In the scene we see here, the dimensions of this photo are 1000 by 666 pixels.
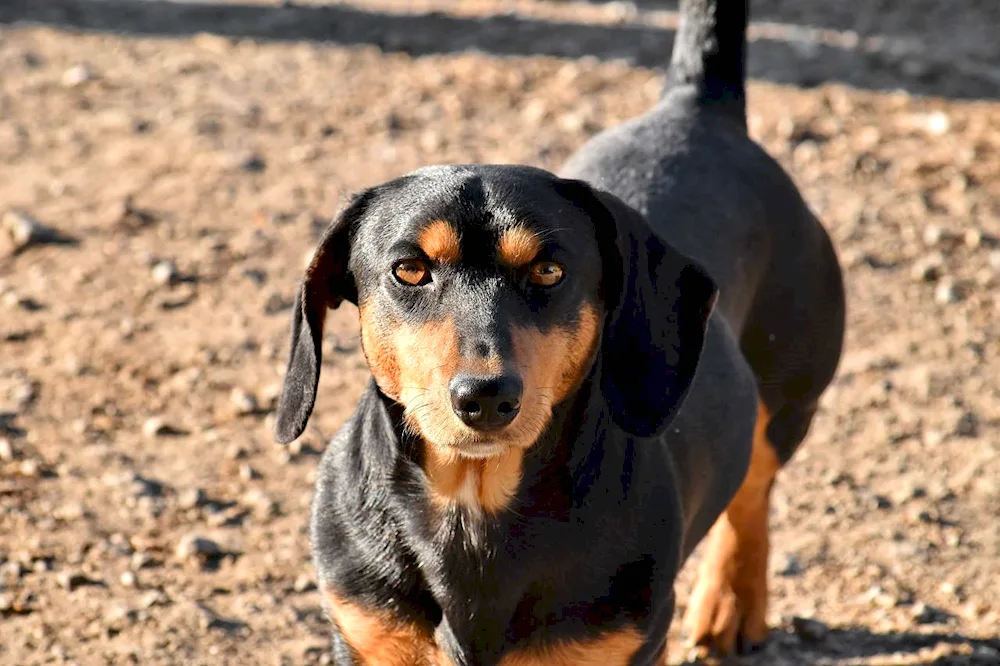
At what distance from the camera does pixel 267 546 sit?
5.22 m

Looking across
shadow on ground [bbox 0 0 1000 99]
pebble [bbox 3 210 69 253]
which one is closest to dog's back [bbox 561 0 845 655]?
pebble [bbox 3 210 69 253]

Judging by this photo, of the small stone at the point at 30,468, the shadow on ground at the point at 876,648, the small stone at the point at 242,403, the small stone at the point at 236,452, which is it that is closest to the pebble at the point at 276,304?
the small stone at the point at 242,403

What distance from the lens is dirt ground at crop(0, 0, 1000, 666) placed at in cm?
504

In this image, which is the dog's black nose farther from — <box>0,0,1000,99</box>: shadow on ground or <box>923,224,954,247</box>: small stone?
<box>0,0,1000,99</box>: shadow on ground

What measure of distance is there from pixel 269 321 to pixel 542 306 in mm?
→ 3378

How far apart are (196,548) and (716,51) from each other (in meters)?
2.46

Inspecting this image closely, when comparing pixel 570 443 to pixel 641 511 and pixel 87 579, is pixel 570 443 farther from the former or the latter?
pixel 87 579

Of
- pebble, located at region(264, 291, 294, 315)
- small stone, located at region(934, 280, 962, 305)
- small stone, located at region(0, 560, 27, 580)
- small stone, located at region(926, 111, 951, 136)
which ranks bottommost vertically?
small stone, located at region(0, 560, 27, 580)

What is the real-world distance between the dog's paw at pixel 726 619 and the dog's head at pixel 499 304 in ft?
4.99

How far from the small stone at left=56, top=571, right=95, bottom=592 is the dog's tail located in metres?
2.61

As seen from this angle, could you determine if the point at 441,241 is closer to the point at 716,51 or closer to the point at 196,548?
the point at 716,51

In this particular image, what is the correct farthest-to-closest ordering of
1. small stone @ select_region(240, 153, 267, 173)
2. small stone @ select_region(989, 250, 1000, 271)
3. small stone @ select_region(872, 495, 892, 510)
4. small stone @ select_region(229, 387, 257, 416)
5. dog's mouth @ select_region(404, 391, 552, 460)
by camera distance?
1. small stone @ select_region(240, 153, 267, 173)
2. small stone @ select_region(989, 250, 1000, 271)
3. small stone @ select_region(229, 387, 257, 416)
4. small stone @ select_region(872, 495, 892, 510)
5. dog's mouth @ select_region(404, 391, 552, 460)

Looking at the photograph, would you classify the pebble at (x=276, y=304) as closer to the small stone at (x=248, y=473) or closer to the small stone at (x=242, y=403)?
the small stone at (x=242, y=403)

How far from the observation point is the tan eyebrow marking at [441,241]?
11.2ft
